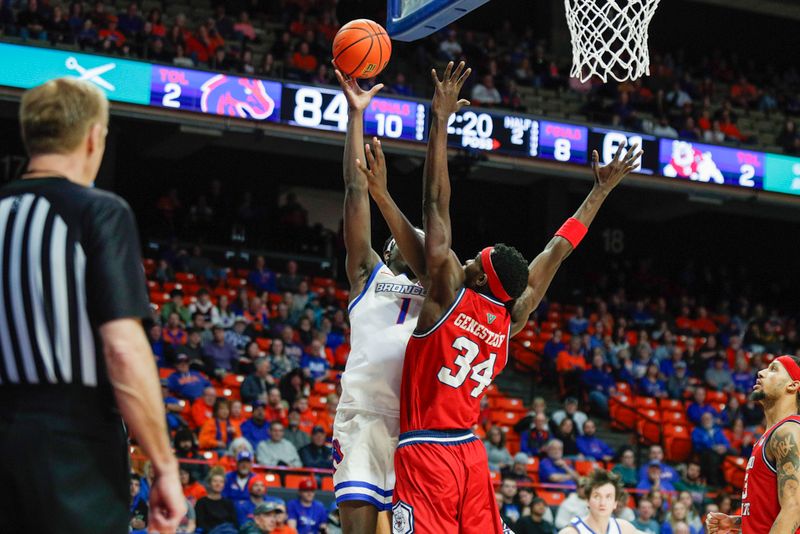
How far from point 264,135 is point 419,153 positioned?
226 cm

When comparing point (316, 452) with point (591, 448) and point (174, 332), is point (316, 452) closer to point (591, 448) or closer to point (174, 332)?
point (174, 332)

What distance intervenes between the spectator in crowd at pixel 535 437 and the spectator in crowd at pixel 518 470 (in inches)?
36.1

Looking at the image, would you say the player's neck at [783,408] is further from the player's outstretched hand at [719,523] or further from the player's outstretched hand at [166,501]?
the player's outstretched hand at [166,501]

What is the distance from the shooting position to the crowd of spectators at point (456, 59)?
50.3 feet

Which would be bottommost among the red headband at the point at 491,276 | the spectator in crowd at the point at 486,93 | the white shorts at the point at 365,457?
the white shorts at the point at 365,457

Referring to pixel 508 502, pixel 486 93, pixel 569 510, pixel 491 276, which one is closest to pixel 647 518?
pixel 569 510

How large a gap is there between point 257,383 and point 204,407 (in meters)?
0.91

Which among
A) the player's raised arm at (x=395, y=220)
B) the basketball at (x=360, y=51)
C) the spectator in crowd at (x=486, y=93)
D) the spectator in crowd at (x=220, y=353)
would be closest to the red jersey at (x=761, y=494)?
the player's raised arm at (x=395, y=220)

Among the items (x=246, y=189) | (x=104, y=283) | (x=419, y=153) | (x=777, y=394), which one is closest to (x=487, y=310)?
(x=777, y=394)

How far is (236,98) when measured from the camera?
14.8m

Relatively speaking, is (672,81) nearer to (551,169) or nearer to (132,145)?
(551,169)

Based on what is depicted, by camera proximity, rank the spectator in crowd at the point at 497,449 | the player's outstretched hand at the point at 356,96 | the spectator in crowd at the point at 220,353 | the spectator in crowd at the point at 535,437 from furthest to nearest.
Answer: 1. the spectator in crowd at the point at 535,437
2. the spectator in crowd at the point at 220,353
3. the spectator in crowd at the point at 497,449
4. the player's outstretched hand at the point at 356,96

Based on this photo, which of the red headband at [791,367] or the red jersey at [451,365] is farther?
the red headband at [791,367]

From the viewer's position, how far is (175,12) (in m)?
18.3
